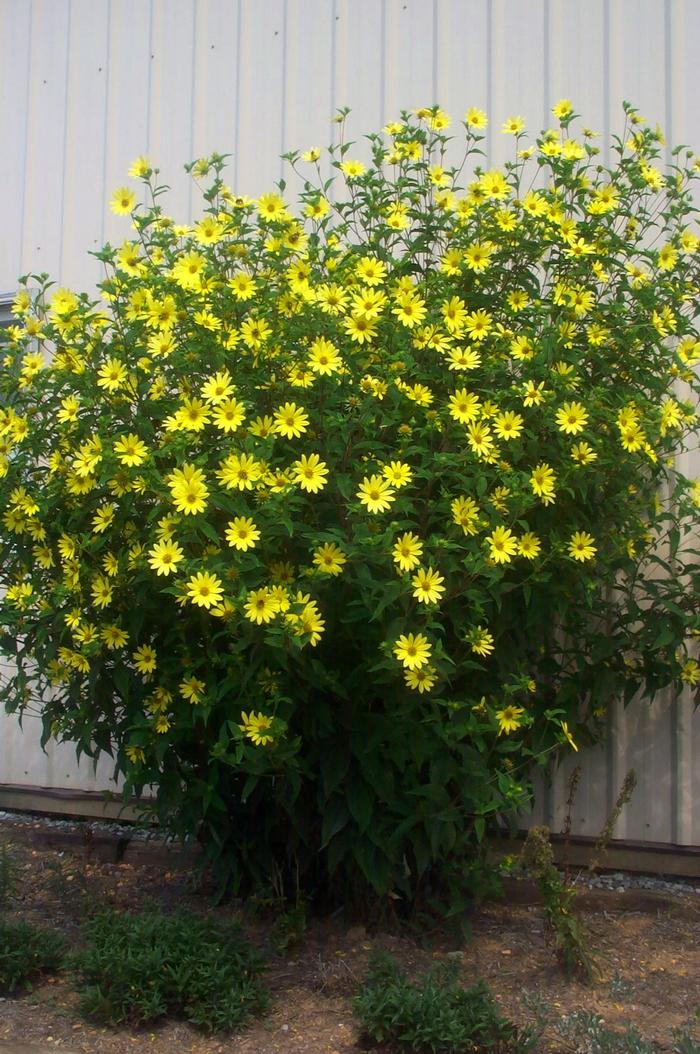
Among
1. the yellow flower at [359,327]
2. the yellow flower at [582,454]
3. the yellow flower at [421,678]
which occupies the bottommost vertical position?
the yellow flower at [421,678]

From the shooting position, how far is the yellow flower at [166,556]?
2953mm

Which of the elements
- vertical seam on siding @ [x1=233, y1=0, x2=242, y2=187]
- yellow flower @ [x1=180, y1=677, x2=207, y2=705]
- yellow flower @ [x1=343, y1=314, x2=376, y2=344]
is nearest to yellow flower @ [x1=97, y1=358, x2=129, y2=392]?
yellow flower @ [x1=343, y1=314, x2=376, y2=344]

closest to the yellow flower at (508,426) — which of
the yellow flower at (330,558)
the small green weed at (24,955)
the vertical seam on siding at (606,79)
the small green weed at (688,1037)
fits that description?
the yellow flower at (330,558)

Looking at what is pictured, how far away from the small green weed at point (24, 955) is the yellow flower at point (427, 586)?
1.66m

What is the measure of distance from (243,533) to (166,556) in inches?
8.3

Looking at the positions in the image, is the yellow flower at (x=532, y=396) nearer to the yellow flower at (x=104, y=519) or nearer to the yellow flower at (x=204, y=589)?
the yellow flower at (x=204, y=589)

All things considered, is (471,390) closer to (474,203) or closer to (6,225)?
(474,203)

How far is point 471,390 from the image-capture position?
11.6ft

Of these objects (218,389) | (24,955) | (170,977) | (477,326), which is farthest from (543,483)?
(24,955)

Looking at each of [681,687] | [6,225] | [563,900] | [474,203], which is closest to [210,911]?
[563,900]

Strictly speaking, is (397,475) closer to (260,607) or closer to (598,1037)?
(260,607)

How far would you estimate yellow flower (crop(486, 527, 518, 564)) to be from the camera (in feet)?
10.1

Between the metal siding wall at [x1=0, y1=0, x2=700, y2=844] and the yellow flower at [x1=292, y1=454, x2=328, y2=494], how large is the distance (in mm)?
1837

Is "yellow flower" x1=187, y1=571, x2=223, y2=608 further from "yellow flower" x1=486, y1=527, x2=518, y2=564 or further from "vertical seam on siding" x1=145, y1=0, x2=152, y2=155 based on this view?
"vertical seam on siding" x1=145, y1=0, x2=152, y2=155
